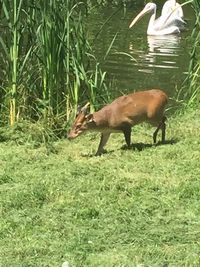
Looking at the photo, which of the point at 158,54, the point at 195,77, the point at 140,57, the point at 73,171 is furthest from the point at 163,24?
the point at 73,171

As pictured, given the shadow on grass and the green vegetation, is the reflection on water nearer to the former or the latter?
the green vegetation

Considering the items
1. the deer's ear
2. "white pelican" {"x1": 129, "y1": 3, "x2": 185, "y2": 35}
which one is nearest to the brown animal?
the deer's ear

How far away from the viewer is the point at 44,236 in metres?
4.72

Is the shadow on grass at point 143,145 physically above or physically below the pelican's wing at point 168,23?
above

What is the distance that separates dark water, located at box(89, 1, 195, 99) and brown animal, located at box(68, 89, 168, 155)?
2.28 m

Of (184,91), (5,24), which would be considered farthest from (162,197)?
(184,91)

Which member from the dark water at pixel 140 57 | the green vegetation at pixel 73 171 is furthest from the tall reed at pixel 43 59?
the dark water at pixel 140 57

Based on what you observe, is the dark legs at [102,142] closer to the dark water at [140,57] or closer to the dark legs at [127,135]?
the dark legs at [127,135]

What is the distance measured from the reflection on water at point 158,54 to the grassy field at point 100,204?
480cm

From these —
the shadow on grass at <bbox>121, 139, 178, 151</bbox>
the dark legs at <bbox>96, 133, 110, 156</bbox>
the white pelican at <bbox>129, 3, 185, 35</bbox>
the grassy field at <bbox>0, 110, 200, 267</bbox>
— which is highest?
the grassy field at <bbox>0, 110, 200, 267</bbox>

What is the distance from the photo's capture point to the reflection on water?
475 inches

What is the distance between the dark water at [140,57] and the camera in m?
10.8

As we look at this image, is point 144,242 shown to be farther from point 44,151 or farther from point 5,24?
point 5,24

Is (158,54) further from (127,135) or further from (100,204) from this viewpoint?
(100,204)
